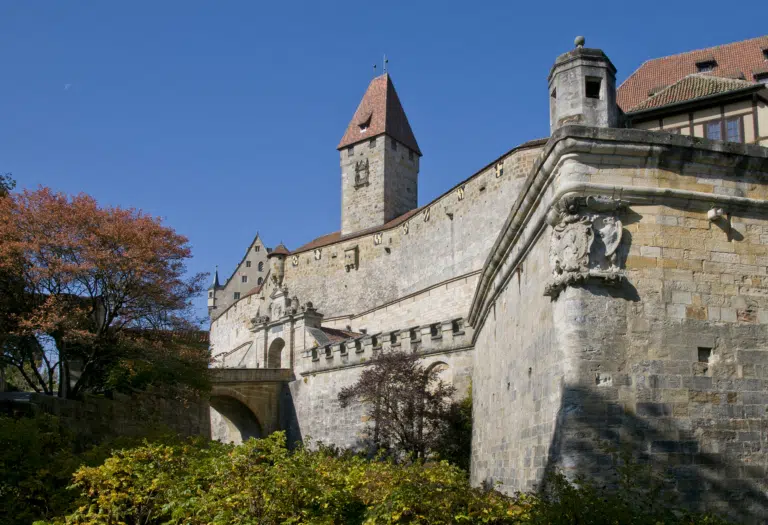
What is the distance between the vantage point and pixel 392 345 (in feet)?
88.4

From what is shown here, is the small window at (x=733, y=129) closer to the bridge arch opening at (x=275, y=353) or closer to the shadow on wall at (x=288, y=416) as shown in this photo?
the shadow on wall at (x=288, y=416)

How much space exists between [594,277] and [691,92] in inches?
763

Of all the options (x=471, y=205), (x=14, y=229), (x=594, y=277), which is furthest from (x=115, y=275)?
(x=471, y=205)

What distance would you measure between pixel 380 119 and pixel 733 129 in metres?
37.5

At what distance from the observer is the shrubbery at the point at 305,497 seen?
21.1 feet

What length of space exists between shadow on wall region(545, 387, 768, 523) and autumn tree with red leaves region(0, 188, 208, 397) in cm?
1274

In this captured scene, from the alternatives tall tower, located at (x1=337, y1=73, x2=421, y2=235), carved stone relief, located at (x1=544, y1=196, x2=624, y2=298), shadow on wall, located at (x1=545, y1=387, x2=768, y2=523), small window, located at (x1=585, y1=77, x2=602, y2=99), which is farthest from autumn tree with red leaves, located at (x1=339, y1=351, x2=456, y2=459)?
tall tower, located at (x1=337, y1=73, x2=421, y2=235)

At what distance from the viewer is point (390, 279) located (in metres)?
49.0

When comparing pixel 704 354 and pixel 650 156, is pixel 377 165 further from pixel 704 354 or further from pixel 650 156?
pixel 704 354

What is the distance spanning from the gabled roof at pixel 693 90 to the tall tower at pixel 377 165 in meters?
32.2

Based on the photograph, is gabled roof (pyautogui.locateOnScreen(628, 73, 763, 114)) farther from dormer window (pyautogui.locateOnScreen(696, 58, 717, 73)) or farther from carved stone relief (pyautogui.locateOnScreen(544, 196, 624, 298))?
carved stone relief (pyautogui.locateOnScreen(544, 196, 624, 298))

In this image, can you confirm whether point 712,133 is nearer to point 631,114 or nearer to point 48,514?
point 631,114

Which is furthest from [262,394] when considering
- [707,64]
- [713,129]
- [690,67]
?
[707,64]

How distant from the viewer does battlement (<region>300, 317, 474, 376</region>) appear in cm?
2442
